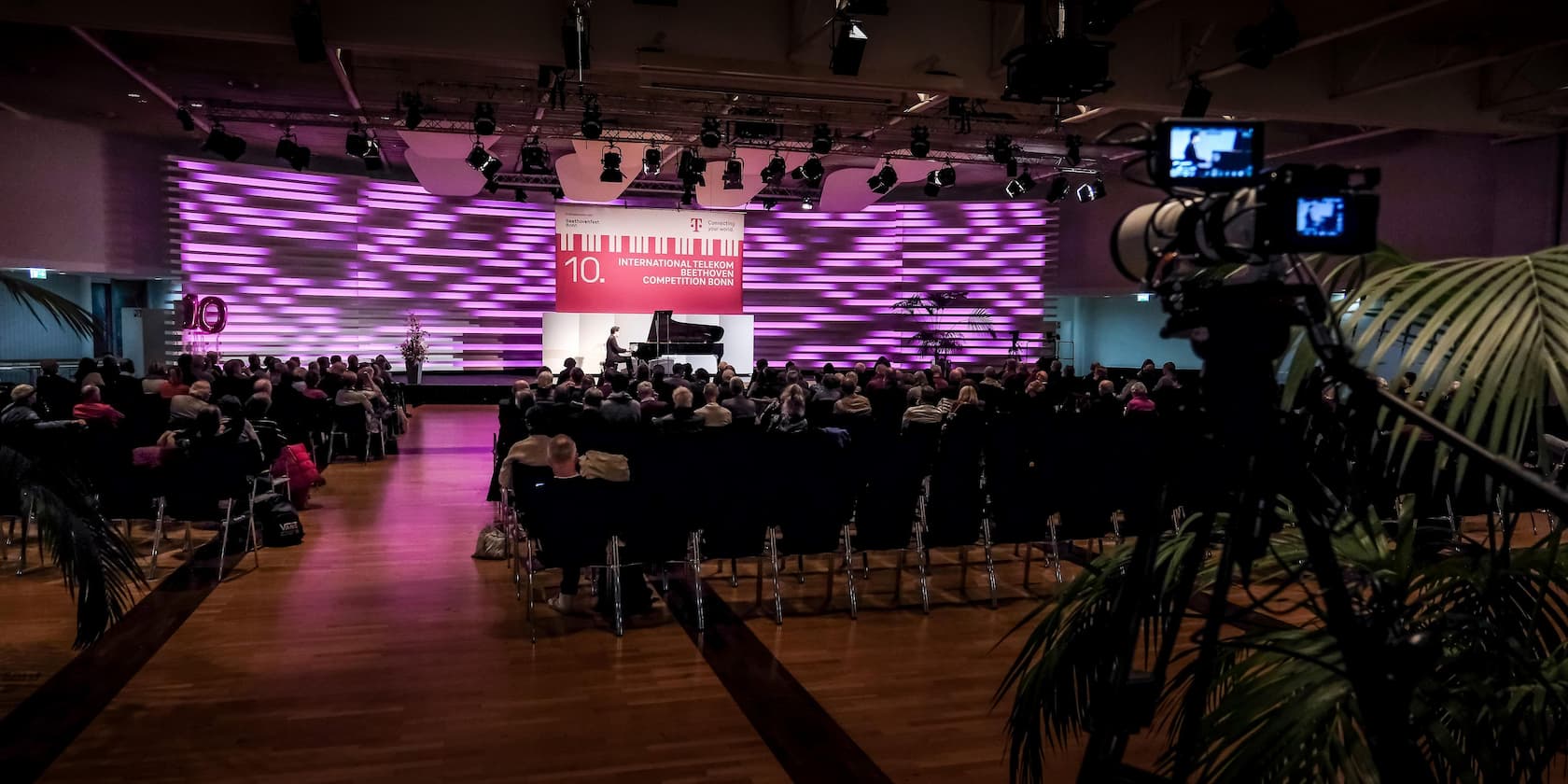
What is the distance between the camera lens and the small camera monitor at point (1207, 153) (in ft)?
5.13

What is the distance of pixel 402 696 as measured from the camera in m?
4.11

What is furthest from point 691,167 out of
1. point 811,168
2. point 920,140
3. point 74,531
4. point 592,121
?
point 74,531

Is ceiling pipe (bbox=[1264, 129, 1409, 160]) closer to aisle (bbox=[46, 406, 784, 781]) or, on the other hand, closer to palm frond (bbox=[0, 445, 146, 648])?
aisle (bbox=[46, 406, 784, 781])

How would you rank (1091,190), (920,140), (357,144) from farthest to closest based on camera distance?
(1091,190)
(920,140)
(357,144)

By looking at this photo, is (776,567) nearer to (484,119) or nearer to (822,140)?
(822,140)

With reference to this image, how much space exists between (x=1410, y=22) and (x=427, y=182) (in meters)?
13.8

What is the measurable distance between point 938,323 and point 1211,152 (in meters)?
18.1

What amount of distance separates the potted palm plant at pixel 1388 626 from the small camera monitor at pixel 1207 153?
294mm

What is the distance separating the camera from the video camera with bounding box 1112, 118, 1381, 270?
4.83 feet

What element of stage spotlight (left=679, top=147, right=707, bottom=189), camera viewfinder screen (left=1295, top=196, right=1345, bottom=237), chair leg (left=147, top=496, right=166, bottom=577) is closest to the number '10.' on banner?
stage spotlight (left=679, top=147, right=707, bottom=189)

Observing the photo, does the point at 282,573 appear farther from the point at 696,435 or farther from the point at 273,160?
the point at 273,160

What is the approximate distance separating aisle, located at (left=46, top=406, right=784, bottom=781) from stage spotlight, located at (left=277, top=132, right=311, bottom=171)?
24.4 feet

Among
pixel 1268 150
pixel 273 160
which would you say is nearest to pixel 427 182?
pixel 273 160

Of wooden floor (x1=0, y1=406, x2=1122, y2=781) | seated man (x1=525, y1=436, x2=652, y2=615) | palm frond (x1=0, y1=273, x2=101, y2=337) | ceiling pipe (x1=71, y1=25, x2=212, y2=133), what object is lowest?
wooden floor (x1=0, y1=406, x2=1122, y2=781)
